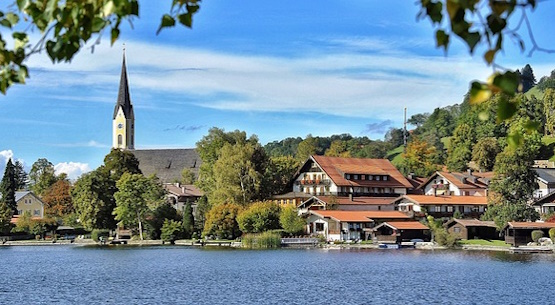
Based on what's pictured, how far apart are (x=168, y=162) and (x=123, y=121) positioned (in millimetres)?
12681

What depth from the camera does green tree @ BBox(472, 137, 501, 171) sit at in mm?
86062

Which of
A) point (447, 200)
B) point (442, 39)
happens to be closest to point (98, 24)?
point (442, 39)

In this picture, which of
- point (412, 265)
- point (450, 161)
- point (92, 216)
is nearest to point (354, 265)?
point (412, 265)

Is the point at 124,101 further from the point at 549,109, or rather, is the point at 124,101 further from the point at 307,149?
the point at 549,109

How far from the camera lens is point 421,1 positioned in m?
3.29

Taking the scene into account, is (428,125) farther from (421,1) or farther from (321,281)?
(421,1)

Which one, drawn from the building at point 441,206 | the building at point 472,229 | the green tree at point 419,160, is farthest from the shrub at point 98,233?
the green tree at point 419,160

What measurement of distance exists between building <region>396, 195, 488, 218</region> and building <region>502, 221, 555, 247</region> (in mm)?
12790

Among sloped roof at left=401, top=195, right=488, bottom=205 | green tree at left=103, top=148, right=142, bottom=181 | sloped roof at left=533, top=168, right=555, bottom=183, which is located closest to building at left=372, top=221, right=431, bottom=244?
sloped roof at left=401, top=195, right=488, bottom=205

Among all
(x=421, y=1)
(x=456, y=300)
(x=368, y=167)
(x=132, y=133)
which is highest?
(x=132, y=133)

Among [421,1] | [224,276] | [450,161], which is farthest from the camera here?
[450,161]

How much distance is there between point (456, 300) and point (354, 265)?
15.9 meters

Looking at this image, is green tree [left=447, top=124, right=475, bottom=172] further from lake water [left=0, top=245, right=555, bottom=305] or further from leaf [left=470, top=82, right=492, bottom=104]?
leaf [left=470, top=82, right=492, bottom=104]

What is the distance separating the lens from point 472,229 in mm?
63000
